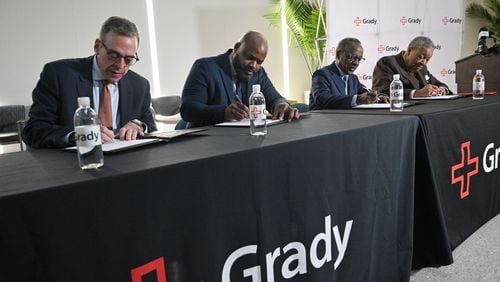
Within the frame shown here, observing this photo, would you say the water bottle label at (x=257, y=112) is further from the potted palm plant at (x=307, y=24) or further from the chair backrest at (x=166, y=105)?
the potted palm plant at (x=307, y=24)

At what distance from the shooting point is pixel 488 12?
6438 millimetres

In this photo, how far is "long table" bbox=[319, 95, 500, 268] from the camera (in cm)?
173

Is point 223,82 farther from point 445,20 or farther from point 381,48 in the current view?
point 445,20

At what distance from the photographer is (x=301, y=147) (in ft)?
4.00

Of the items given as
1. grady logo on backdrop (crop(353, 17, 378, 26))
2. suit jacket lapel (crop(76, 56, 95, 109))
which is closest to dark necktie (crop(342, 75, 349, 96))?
suit jacket lapel (crop(76, 56, 95, 109))

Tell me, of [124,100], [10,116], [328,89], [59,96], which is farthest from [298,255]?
[10,116]

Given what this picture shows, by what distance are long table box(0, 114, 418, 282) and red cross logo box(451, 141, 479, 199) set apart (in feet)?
1.53

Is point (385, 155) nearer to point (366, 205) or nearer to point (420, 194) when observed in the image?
point (366, 205)

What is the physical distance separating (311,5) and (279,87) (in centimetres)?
131

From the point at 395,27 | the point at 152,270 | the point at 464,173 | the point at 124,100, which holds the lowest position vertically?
the point at 464,173

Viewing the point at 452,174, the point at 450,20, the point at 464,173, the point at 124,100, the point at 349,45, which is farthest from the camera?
the point at 450,20

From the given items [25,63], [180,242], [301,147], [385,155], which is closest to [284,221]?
[301,147]

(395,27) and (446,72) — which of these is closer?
(395,27)

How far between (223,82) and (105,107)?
0.70m
